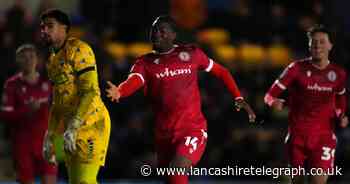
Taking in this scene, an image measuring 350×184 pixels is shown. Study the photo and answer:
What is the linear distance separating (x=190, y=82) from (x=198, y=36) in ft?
22.1

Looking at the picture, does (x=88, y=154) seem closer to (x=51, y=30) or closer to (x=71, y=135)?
(x=71, y=135)

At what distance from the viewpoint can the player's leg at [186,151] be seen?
29.9 feet

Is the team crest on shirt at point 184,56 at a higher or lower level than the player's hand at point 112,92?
higher

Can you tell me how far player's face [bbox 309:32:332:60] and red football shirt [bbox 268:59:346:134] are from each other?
0.56 ft

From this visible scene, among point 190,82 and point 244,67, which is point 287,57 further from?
point 190,82

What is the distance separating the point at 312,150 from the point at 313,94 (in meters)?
0.57

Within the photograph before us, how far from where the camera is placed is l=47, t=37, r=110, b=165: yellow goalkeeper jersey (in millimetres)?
8516

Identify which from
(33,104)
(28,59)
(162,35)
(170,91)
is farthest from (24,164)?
(162,35)

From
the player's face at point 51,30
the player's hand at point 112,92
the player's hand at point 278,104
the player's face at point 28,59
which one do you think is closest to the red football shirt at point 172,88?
the player's hand at point 112,92

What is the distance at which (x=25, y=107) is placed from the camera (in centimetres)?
1189

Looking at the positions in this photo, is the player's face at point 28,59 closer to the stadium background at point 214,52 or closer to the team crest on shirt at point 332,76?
the stadium background at point 214,52

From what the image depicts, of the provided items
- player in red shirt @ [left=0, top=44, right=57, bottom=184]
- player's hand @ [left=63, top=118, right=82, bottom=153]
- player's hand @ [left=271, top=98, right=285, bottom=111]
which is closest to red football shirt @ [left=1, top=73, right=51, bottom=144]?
player in red shirt @ [left=0, top=44, right=57, bottom=184]

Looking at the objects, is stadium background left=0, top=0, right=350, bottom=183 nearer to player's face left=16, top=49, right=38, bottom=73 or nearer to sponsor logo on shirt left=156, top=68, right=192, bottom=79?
player's face left=16, top=49, right=38, bottom=73

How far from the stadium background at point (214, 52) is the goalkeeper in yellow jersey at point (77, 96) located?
5.68m
